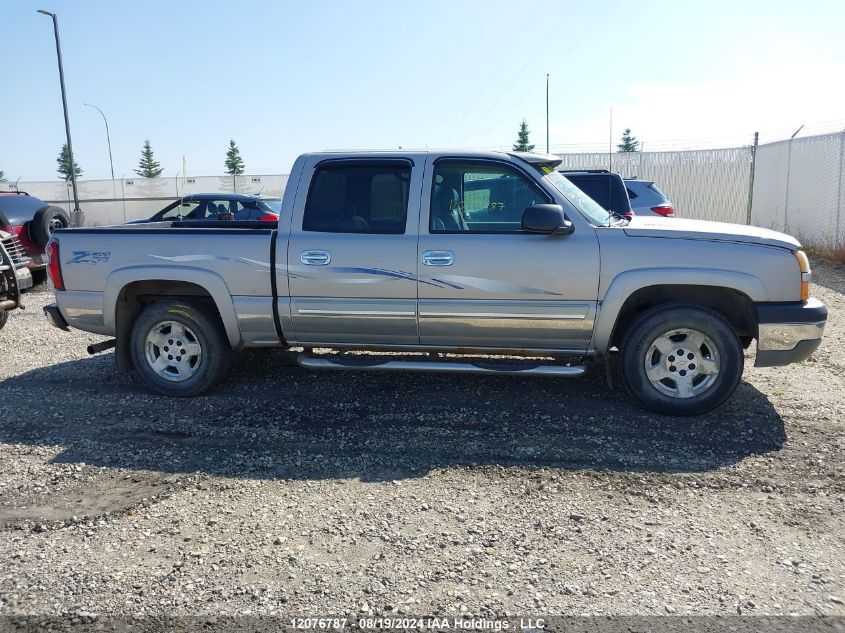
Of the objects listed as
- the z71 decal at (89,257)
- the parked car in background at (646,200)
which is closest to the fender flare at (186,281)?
the z71 decal at (89,257)

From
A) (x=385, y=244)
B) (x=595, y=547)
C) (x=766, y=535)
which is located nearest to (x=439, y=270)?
(x=385, y=244)

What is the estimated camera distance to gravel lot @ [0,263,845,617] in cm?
303

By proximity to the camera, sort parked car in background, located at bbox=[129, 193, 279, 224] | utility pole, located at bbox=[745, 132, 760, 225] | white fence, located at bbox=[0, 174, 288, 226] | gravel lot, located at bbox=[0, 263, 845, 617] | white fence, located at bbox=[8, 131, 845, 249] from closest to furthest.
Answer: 1. gravel lot, located at bbox=[0, 263, 845, 617]
2. white fence, located at bbox=[8, 131, 845, 249]
3. parked car in background, located at bbox=[129, 193, 279, 224]
4. utility pole, located at bbox=[745, 132, 760, 225]
5. white fence, located at bbox=[0, 174, 288, 226]

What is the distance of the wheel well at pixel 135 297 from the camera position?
570 cm

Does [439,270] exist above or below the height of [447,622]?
above

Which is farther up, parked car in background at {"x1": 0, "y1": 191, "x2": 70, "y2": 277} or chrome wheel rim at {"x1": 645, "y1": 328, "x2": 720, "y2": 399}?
parked car in background at {"x1": 0, "y1": 191, "x2": 70, "y2": 277}

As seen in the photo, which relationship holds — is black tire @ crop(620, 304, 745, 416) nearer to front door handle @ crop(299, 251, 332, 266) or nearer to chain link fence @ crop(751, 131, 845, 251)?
Result: front door handle @ crop(299, 251, 332, 266)

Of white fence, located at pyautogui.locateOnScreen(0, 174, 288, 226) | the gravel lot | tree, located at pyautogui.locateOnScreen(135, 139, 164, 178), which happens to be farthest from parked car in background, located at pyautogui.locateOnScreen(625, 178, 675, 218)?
tree, located at pyautogui.locateOnScreen(135, 139, 164, 178)

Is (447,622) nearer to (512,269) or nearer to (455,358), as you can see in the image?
(512,269)

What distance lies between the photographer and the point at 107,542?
11.5 ft

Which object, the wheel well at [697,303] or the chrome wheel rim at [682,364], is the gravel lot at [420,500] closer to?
the chrome wheel rim at [682,364]

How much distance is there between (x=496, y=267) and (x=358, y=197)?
127 centimetres

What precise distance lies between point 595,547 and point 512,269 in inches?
89.9

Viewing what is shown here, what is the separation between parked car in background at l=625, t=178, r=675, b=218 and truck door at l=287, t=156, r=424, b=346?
6.98m
